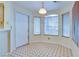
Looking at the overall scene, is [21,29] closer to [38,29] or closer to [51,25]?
[38,29]

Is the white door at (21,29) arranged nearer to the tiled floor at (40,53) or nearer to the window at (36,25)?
the tiled floor at (40,53)

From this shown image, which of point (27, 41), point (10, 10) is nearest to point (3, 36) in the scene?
point (10, 10)

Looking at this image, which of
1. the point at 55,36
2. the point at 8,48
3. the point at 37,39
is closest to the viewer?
the point at 8,48

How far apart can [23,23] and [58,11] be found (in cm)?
250

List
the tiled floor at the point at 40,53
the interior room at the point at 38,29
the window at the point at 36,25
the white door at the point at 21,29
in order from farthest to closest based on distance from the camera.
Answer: the window at the point at 36,25 < the white door at the point at 21,29 < the interior room at the point at 38,29 < the tiled floor at the point at 40,53

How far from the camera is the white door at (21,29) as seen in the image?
22.3 feet

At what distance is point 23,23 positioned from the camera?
7.59 meters

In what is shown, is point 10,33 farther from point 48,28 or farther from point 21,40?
point 48,28

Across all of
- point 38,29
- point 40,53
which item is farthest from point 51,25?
point 40,53

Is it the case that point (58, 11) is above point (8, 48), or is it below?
above

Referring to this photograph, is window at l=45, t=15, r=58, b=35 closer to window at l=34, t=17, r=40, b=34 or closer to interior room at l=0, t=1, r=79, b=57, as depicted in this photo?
interior room at l=0, t=1, r=79, b=57

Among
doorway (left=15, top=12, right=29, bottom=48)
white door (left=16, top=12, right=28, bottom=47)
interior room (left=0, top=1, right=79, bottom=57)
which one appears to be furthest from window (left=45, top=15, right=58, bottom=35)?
white door (left=16, top=12, right=28, bottom=47)

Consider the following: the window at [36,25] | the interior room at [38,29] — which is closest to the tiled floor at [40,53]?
the interior room at [38,29]

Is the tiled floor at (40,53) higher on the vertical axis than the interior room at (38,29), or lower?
lower
